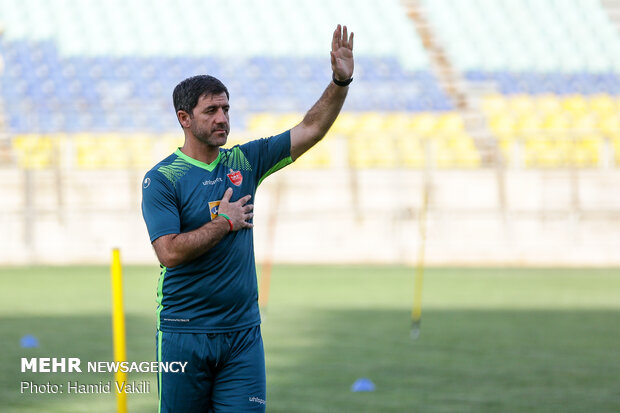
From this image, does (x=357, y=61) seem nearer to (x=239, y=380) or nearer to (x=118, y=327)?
(x=118, y=327)

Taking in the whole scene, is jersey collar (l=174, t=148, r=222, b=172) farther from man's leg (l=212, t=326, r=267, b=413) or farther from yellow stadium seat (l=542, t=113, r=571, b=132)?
yellow stadium seat (l=542, t=113, r=571, b=132)

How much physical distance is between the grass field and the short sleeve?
9.11 ft

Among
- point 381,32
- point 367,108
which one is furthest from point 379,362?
point 381,32

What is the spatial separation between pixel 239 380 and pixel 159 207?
0.71 m

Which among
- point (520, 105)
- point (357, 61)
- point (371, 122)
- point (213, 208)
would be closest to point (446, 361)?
point (213, 208)

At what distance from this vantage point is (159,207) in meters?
3.57

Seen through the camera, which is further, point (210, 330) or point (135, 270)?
point (135, 270)

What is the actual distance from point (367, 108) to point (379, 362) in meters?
13.6

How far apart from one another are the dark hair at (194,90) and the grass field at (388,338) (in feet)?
9.36

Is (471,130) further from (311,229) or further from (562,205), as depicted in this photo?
(311,229)

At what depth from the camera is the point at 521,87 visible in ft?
78.5

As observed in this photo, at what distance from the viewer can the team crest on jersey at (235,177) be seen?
3.74m

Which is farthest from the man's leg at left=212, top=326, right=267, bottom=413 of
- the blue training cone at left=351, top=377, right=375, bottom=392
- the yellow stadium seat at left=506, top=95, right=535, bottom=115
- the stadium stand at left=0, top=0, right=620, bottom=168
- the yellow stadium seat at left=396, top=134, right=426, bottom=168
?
the yellow stadium seat at left=506, top=95, right=535, bottom=115

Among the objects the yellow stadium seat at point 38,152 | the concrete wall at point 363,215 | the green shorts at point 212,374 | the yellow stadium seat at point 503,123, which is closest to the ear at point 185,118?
the green shorts at point 212,374
